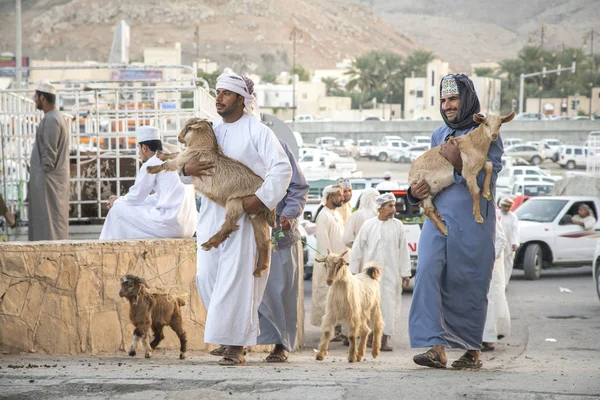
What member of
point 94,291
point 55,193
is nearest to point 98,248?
point 94,291

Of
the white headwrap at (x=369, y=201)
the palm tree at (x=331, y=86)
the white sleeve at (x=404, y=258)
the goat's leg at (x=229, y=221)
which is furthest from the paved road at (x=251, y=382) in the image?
the palm tree at (x=331, y=86)

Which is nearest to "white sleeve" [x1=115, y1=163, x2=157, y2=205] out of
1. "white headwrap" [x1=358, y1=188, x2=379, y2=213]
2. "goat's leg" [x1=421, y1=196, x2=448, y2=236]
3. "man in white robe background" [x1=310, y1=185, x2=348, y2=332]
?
"man in white robe background" [x1=310, y1=185, x2=348, y2=332]

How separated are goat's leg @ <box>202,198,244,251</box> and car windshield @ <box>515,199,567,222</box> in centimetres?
1370

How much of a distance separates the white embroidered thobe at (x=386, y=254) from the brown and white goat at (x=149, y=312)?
345 cm

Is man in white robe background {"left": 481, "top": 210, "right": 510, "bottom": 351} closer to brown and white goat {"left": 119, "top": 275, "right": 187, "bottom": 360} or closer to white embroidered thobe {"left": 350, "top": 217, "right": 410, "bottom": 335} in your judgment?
white embroidered thobe {"left": 350, "top": 217, "right": 410, "bottom": 335}

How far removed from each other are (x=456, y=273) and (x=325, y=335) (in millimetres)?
2228

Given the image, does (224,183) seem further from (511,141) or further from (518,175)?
(511,141)

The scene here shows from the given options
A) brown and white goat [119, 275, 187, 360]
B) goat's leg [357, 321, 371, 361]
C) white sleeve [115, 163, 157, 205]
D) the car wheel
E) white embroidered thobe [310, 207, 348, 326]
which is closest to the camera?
brown and white goat [119, 275, 187, 360]

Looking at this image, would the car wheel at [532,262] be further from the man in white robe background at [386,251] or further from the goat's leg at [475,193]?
the goat's leg at [475,193]

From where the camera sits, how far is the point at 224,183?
21.3ft

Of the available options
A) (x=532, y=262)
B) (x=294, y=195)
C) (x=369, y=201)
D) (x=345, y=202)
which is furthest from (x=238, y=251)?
(x=532, y=262)

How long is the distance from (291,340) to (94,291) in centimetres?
161

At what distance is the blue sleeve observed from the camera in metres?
7.00

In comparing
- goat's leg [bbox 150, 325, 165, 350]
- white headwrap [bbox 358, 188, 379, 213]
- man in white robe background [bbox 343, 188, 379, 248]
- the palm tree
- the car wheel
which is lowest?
the car wheel
